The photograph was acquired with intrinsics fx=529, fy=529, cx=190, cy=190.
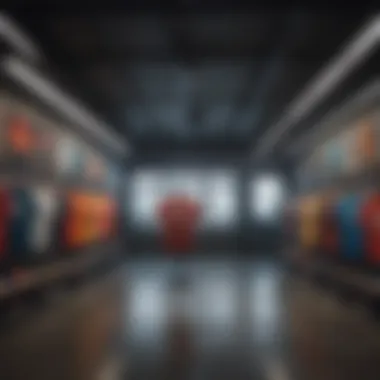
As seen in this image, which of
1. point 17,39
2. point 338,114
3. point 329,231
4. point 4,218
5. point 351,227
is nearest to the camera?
point 4,218

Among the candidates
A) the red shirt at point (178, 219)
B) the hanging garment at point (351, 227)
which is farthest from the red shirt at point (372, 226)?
the red shirt at point (178, 219)

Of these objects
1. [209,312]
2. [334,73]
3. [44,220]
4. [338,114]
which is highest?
[334,73]

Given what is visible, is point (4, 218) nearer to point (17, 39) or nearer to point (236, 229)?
point (17, 39)

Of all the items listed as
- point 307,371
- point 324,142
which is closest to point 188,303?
point 307,371

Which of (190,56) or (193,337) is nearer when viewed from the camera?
(193,337)

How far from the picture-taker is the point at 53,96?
19.5 feet

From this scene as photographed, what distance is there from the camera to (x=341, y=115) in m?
6.22

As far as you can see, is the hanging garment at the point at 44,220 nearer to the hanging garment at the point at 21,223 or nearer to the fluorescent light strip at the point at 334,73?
the hanging garment at the point at 21,223

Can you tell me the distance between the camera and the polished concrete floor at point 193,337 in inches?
106

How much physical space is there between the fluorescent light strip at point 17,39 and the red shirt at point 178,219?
9.95 feet

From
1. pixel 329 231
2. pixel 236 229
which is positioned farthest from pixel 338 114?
pixel 236 229

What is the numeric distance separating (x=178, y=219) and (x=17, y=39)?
3639 millimetres

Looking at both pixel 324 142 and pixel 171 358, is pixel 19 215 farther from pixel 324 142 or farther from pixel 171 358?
pixel 324 142

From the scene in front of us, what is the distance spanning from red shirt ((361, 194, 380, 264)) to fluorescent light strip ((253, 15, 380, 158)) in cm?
133
